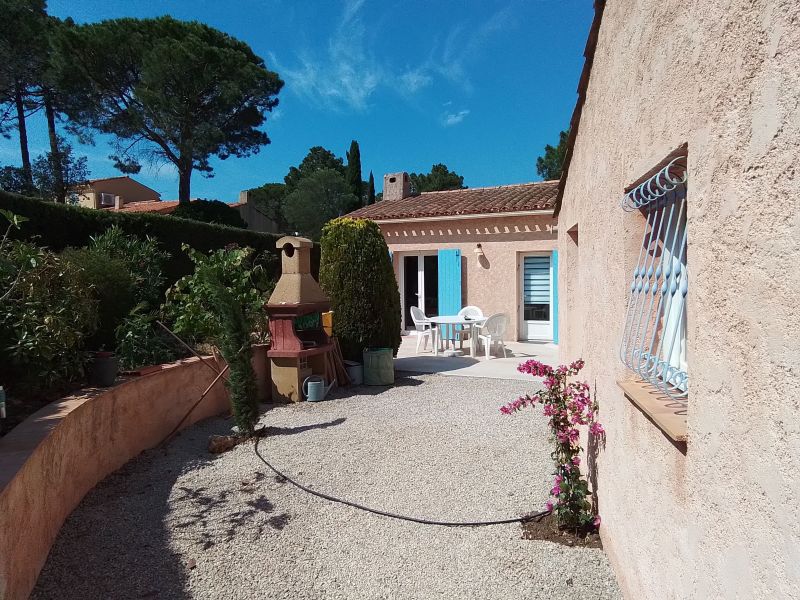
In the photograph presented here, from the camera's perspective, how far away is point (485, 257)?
12625 millimetres

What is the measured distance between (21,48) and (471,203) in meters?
19.6

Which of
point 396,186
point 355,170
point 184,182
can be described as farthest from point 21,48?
point 355,170

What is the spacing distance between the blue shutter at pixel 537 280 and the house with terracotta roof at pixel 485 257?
2cm

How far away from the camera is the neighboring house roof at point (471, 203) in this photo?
480 inches

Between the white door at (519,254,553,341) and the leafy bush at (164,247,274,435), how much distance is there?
21.2 ft

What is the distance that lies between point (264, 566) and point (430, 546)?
1089mm

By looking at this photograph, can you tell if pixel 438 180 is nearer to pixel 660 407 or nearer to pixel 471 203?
pixel 471 203

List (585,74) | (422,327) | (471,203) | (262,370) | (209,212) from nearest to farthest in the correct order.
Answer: (585,74)
(262,370)
(422,327)
(471,203)
(209,212)

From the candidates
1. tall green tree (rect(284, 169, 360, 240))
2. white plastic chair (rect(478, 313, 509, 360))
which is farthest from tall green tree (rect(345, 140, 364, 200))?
white plastic chair (rect(478, 313, 509, 360))

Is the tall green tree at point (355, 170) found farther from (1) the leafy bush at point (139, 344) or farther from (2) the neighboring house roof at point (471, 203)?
(1) the leafy bush at point (139, 344)

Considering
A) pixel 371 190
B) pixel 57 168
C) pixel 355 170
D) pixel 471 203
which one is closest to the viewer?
pixel 471 203

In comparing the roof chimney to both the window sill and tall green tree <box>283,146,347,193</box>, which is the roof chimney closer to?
the window sill

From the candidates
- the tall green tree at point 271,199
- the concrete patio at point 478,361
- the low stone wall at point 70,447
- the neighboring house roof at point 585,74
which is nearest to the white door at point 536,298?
the concrete patio at point 478,361

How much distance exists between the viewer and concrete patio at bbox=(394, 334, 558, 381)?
884 cm
